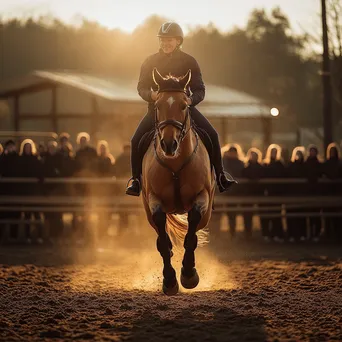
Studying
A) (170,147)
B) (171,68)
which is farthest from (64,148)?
(170,147)

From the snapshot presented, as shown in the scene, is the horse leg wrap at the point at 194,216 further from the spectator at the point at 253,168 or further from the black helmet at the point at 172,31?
the spectator at the point at 253,168

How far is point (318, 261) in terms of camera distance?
14539 millimetres

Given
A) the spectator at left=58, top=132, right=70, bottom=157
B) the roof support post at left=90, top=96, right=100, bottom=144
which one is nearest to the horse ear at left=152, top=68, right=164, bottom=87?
the spectator at left=58, top=132, right=70, bottom=157

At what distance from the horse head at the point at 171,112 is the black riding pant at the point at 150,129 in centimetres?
110

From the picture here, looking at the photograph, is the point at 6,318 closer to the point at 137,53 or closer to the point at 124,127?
the point at 124,127

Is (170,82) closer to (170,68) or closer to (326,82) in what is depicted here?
(170,68)

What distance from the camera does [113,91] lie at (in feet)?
96.4

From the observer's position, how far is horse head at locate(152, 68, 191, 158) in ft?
28.9

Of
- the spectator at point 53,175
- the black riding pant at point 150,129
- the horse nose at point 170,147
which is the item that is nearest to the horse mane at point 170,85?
the horse nose at point 170,147

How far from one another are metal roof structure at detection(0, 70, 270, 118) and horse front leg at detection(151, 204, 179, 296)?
58.8 ft

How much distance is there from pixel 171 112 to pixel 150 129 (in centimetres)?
161

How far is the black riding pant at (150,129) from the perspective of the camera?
34.4ft

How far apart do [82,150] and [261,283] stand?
7.14 m

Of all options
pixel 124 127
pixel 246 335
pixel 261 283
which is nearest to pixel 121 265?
pixel 261 283
